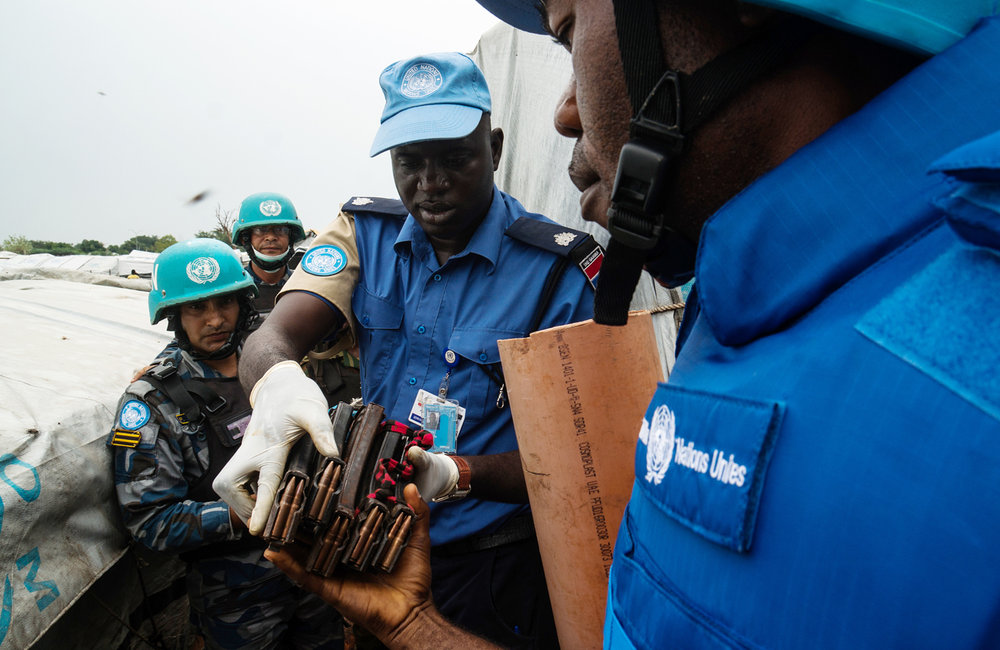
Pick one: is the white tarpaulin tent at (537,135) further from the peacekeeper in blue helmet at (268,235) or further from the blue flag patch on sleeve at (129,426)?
the blue flag patch on sleeve at (129,426)

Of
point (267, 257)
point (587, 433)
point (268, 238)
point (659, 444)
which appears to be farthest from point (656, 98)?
point (268, 238)

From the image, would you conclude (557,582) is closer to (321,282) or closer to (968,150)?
(321,282)

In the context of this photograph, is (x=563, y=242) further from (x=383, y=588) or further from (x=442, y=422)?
(x=383, y=588)

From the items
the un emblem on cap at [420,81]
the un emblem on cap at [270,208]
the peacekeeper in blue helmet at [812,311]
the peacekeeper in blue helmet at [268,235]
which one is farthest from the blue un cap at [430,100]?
the un emblem on cap at [270,208]

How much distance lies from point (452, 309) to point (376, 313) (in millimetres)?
306

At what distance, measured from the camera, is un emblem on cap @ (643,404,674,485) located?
33.7 inches

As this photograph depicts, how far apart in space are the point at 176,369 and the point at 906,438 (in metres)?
3.47

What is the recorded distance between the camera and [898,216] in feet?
2.14

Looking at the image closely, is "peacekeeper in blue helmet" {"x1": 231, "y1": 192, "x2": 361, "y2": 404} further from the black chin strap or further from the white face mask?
the black chin strap

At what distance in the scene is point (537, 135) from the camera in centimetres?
456

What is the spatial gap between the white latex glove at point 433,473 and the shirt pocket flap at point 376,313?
23.7 inches

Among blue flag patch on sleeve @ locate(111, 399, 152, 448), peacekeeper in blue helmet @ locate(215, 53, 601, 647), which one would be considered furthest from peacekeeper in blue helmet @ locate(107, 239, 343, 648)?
peacekeeper in blue helmet @ locate(215, 53, 601, 647)

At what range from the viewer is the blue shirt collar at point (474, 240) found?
2320mm

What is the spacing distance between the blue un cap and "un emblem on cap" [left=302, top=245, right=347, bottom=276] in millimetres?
408
